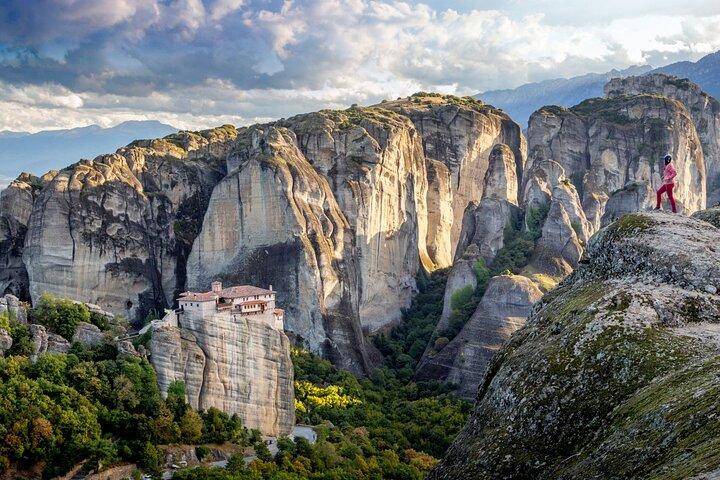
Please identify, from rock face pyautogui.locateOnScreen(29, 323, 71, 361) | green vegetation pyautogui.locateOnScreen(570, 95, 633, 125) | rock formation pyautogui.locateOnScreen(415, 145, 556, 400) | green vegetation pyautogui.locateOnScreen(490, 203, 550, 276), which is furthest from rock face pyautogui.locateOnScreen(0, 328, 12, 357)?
green vegetation pyautogui.locateOnScreen(570, 95, 633, 125)

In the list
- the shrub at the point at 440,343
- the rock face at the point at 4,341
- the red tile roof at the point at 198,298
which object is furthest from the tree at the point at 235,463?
the shrub at the point at 440,343

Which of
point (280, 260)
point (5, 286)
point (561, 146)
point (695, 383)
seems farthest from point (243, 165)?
point (695, 383)

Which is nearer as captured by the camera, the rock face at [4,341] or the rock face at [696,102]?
the rock face at [4,341]

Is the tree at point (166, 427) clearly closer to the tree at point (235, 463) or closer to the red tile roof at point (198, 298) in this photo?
the tree at point (235, 463)

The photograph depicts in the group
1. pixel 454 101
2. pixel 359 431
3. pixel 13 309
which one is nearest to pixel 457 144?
pixel 454 101

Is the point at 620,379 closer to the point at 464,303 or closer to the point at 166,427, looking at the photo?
the point at 166,427

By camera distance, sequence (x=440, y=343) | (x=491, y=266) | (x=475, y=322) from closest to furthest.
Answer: (x=475, y=322) < (x=440, y=343) < (x=491, y=266)
